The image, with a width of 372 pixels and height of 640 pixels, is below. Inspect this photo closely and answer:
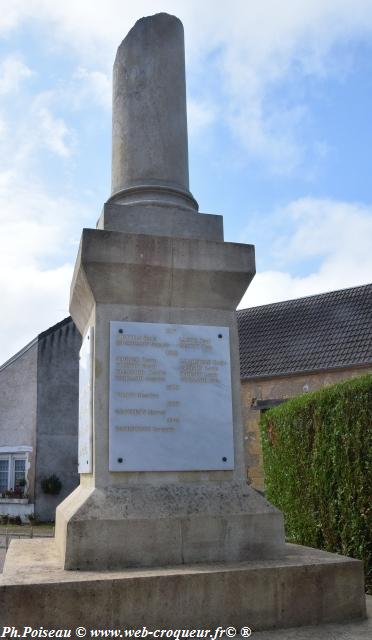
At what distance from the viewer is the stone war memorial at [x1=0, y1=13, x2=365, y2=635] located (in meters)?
3.34

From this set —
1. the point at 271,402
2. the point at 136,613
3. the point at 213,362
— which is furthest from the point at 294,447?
the point at 271,402

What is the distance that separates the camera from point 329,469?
711 cm

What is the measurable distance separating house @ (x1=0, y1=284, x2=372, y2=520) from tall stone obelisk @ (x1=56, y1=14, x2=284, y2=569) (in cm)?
1326

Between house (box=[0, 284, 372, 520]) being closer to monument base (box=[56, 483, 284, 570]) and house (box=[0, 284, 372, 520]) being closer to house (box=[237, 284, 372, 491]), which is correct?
house (box=[237, 284, 372, 491])

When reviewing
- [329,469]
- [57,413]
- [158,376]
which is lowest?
[329,469]

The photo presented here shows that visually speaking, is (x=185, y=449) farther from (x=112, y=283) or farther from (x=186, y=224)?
(x=186, y=224)

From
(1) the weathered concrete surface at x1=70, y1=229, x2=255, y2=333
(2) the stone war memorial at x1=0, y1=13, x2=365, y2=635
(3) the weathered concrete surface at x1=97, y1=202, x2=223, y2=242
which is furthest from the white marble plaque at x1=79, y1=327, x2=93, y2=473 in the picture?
(3) the weathered concrete surface at x1=97, y1=202, x2=223, y2=242

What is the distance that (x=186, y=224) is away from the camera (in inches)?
185

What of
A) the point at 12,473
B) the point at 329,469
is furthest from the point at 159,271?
the point at 12,473

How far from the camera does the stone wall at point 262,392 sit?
1748cm

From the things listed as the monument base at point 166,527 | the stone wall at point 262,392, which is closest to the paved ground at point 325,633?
the monument base at point 166,527

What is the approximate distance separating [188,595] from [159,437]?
3.55 feet

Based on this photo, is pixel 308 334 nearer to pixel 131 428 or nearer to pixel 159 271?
pixel 159 271

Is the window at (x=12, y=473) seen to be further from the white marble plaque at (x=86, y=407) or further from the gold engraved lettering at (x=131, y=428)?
the gold engraved lettering at (x=131, y=428)
